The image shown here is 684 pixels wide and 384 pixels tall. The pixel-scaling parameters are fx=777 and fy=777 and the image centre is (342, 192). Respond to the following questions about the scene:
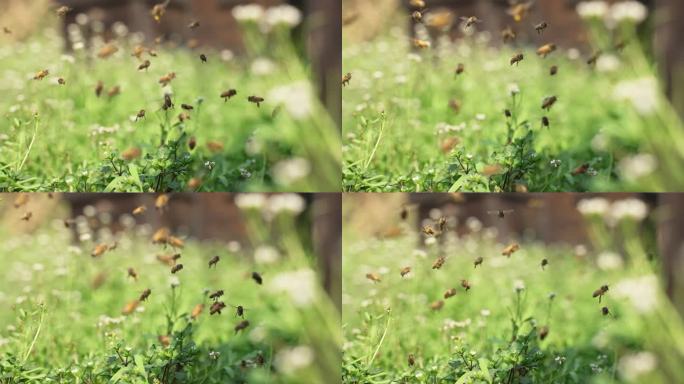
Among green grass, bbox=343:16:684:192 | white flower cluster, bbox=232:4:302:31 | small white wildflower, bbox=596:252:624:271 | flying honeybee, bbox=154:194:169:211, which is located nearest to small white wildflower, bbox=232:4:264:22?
white flower cluster, bbox=232:4:302:31

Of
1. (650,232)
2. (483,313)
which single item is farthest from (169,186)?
(650,232)

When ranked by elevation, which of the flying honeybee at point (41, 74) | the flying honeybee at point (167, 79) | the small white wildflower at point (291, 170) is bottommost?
the small white wildflower at point (291, 170)

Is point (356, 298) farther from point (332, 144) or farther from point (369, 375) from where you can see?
point (332, 144)

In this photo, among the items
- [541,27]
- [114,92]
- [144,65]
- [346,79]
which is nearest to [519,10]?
[541,27]

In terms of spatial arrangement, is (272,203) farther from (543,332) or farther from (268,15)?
(543,332)

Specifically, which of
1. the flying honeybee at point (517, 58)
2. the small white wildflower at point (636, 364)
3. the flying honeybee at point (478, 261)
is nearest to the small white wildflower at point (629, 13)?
the flying honeybee at point (517, 58)

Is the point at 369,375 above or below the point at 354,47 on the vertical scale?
below

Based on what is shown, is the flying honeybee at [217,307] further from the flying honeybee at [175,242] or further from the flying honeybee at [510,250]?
the flying honeybee at [510,250]
